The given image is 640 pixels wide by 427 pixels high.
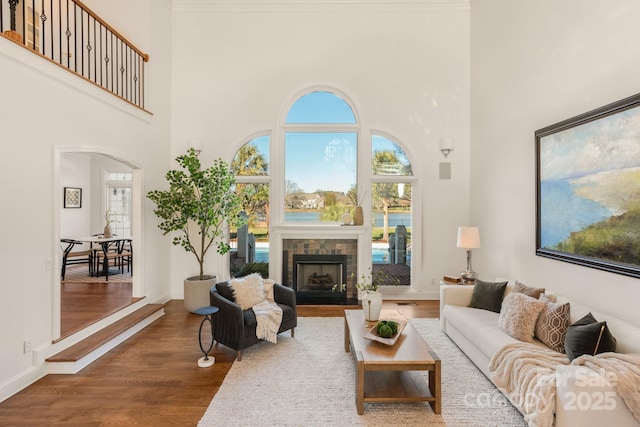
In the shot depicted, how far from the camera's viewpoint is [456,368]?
3.22m

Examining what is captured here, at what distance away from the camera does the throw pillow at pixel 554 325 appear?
8.76 feet

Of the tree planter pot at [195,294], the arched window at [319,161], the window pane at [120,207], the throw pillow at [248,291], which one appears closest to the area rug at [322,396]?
the throw pillow at [248,291]

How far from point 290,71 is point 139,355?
4.83 m

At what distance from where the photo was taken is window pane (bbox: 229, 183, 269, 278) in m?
5.91

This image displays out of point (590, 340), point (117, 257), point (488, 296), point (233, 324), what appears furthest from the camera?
point (117, 257)

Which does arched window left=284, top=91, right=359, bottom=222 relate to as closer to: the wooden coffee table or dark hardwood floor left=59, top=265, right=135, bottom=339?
dark hardwood floor left=59, top=265, right=135, bottom=339

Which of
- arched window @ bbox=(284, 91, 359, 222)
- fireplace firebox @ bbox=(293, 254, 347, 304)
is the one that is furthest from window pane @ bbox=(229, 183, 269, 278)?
fireplace firebox @ bbox=(293, 254, 347, 304)

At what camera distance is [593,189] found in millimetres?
3014

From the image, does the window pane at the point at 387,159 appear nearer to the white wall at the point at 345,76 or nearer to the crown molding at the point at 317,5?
the white wall at the point at 345,76

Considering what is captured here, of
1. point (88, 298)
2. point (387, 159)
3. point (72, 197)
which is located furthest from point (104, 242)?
point (387, 159)

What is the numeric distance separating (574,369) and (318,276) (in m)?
4.07

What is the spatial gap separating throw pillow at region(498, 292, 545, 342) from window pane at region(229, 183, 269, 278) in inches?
155

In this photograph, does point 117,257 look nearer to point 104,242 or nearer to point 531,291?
point 104,242

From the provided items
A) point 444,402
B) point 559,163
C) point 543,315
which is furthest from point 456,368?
point 559,163
